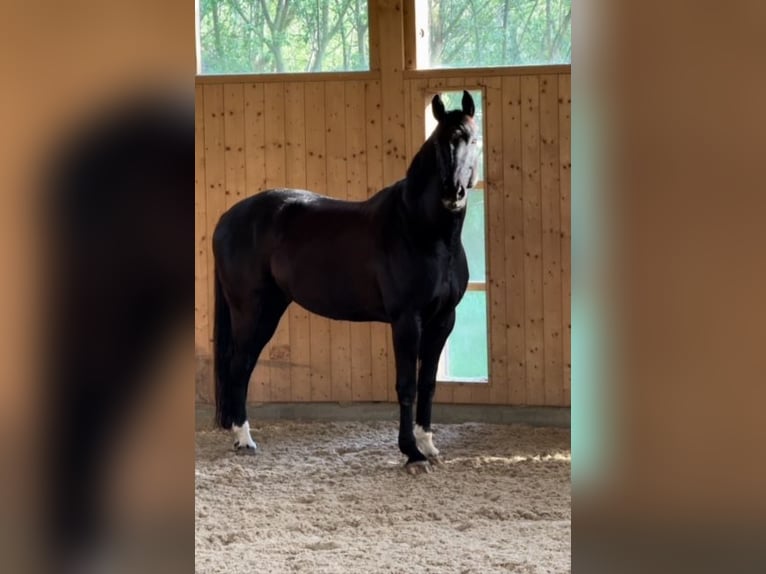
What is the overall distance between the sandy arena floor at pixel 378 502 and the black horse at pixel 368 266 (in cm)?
26

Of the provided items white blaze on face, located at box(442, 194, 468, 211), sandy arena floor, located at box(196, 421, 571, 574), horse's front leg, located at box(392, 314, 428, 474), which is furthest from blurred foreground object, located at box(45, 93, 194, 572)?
horse's front leg, located at box(392, 314, 428, 474)

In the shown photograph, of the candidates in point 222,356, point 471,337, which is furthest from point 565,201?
point 222,356

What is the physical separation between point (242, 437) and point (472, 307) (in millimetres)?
1601

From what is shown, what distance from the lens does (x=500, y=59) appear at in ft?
17.9

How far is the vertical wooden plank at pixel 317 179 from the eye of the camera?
18.6 ft

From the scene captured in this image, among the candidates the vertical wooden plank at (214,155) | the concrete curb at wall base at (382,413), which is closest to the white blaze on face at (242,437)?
the concrete curb at wall base at (382,413)

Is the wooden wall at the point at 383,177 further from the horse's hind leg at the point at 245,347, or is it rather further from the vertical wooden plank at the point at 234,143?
the horse's hind leg at the point at 245,347

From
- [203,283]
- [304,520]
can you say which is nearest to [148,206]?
[304,520]

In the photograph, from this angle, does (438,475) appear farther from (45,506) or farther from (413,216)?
(45,506)

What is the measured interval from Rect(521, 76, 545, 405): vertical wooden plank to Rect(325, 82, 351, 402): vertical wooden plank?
3.62ft

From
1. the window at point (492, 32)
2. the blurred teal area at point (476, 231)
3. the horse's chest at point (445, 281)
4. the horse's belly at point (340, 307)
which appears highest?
the window at point (492, 32)

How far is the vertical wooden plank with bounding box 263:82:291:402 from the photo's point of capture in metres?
5.71

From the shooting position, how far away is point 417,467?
14.8ft

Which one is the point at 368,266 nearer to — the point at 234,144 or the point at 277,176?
the point at 277,176
